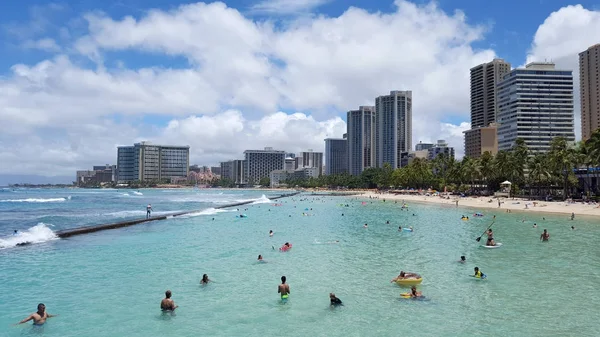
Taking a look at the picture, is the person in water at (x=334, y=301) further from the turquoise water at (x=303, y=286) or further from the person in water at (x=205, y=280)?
the person in water at (x=205, y=280)

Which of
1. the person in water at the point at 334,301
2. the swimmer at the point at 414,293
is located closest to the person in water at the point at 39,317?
the person in water at the point at 334,301

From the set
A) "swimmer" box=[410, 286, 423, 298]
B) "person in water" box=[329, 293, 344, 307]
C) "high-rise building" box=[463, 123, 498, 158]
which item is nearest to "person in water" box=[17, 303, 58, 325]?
"person in water" box=[329, 293, 344, 307]

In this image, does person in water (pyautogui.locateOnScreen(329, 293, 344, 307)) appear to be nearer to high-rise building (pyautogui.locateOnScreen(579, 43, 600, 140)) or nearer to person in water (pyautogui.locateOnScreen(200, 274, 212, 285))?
person in water (pyautogui.locateOnScreen(200, 274, 212, 285))

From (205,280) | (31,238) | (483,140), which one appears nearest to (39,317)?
(205,280)

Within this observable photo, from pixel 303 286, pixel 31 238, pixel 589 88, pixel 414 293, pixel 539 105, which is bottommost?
pixel 303 286

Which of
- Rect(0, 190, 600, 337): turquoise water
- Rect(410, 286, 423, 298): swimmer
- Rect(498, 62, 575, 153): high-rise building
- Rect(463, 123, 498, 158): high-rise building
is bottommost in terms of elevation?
Rect(0, 190, 600, 337): turquoise water

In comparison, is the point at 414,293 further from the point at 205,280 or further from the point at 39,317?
the point at 39,317

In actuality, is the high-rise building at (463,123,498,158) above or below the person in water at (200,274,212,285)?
above
